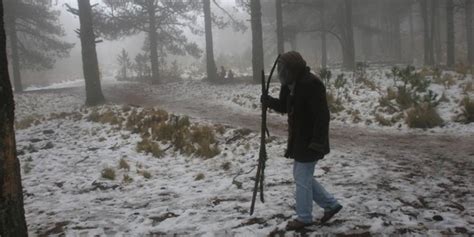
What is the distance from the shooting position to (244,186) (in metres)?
5.85

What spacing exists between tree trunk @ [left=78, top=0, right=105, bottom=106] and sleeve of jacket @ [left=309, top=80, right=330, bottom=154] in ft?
42.7

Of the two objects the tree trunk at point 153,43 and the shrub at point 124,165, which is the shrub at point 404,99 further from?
the tree trunk at point 153,43

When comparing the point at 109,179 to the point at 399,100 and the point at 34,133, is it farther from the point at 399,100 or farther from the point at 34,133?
the point at 399,100

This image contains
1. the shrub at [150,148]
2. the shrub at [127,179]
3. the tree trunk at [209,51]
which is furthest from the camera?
the tree trunk at [209,51]

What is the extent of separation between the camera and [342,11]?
2509cm

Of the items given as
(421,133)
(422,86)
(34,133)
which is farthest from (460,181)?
(34,133)

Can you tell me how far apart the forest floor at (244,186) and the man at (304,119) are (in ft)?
1.87

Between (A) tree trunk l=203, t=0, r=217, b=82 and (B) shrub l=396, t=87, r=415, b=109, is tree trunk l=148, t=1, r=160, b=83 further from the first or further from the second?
(B) shrub l=396, t=87, r=415, b=109

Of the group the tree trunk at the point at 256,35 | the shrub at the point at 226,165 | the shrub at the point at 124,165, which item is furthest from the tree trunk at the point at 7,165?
the tree trunk at the point at 256,35

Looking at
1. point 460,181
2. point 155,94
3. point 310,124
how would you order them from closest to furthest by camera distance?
point 310,124, point 460,181, point 155,94

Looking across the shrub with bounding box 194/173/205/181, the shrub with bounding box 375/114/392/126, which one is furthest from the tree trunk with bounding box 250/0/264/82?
the shrub with bounding box 194/173/205/181

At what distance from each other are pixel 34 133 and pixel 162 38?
1809cm

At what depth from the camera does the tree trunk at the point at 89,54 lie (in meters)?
14.7

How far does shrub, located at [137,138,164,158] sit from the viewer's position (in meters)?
8.00
